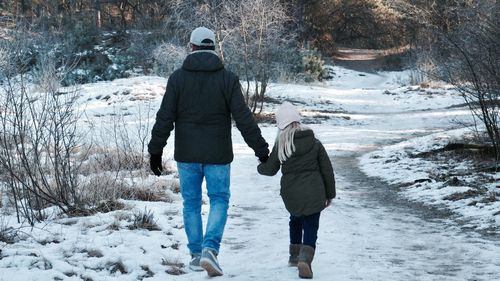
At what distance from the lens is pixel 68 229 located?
5801mm

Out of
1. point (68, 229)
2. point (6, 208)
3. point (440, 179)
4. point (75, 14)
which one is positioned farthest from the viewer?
point (75, 14)

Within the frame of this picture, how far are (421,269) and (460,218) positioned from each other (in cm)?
236

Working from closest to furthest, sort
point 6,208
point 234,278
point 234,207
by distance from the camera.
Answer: point 234,278
point 6,208
point 234,207

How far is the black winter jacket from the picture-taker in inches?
191

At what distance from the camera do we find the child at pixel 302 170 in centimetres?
495

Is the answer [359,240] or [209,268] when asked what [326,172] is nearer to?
[209,268]

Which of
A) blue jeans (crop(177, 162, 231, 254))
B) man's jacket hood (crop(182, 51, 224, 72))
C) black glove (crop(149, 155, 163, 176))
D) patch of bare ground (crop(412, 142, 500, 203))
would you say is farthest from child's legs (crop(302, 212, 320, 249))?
patch of bare ground (crop(412, 142, 500, 203))

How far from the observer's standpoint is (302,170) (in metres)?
4.99

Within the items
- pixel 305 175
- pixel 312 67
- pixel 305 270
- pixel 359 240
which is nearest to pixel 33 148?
pixel 305 175

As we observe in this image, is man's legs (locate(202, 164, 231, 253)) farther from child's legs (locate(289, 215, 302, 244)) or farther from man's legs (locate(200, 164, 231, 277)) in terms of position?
child's legs (locate(289, 215, 302, 244))

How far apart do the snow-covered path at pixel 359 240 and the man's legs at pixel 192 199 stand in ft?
0.95

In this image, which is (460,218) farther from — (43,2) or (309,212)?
(43,2)

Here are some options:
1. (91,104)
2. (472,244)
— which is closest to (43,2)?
(91,104)

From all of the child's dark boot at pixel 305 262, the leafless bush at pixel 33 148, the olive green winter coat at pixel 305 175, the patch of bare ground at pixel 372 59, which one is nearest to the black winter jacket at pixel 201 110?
the olive green winter coat at pixel 305 175
